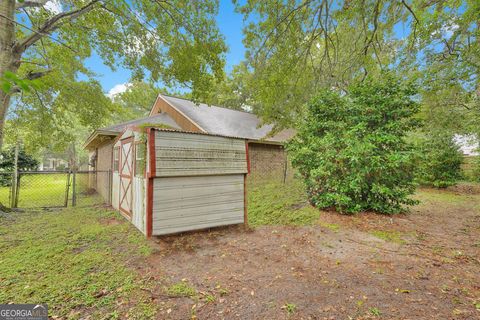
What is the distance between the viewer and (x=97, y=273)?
A: 322cm

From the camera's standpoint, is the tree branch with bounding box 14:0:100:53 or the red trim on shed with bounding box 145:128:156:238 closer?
the red trim on shed with bounding box 145:128:156:238

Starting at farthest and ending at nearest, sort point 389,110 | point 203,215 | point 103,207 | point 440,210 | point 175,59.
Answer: point 103,207 → point 440,210 → point 175,59 → point 389,110 → point 203,215

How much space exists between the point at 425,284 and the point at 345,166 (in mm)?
3364

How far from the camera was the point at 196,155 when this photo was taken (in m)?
4.72

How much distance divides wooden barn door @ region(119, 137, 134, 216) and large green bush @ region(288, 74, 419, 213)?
4802 mm

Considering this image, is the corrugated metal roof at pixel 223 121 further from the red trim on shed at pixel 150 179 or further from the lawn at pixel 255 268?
the lawn at pixel 255 268

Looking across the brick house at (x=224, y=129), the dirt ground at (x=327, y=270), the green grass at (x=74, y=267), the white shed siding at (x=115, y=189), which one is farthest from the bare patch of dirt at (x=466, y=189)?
the white shed siding at (x=115, y=189)

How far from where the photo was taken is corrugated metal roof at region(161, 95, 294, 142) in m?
11.6

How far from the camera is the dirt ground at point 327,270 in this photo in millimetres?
2436

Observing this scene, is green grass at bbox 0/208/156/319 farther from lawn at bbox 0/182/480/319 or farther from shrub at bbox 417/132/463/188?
shrub at bbox 417/132/463/188

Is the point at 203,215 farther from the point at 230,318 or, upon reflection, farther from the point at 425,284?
the point at 425,284

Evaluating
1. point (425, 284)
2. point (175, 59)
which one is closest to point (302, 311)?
point (425, 284)

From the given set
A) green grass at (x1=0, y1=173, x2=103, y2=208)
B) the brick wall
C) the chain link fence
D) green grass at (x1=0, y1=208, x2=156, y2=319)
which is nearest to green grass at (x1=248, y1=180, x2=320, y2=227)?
green grass at (x1=0, y1=208, x2=156, y2=319)

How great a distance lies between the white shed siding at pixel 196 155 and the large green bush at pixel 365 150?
2171 mm
